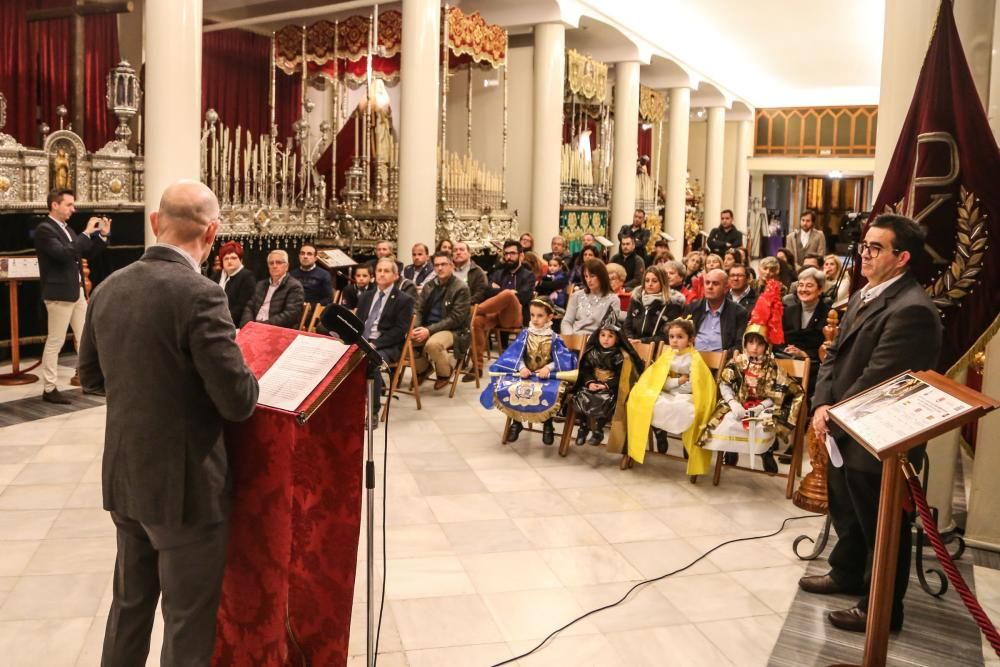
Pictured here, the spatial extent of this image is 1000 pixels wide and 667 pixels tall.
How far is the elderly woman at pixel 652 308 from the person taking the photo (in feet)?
21.9

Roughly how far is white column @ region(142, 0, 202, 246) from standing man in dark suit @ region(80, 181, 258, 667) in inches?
220

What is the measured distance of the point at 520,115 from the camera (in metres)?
13.0

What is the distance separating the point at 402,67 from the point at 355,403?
780 centimetres

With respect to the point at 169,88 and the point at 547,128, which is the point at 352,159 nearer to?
the point at 547,128

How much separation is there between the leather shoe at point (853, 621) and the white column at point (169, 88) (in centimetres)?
605

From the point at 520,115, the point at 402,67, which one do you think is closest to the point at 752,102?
the point at 520,115

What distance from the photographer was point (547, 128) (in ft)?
41.4

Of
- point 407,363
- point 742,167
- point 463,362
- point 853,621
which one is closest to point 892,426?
point 853,621

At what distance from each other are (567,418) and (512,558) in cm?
189

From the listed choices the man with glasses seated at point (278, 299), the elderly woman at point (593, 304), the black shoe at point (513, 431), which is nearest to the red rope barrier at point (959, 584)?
the black shoe at point (513, 431)

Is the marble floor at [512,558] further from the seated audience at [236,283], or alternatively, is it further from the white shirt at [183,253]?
the white shirt at [183,253]

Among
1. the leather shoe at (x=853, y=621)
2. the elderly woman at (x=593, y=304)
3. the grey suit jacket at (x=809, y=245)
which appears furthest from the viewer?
the grey suit jacket at (x=809, y=245)

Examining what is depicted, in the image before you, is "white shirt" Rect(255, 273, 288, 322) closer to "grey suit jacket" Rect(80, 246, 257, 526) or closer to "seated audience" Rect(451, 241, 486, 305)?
"seated audience" Rect(451, 241, 486, 305)

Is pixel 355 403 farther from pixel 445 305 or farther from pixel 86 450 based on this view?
pixel 445 305
